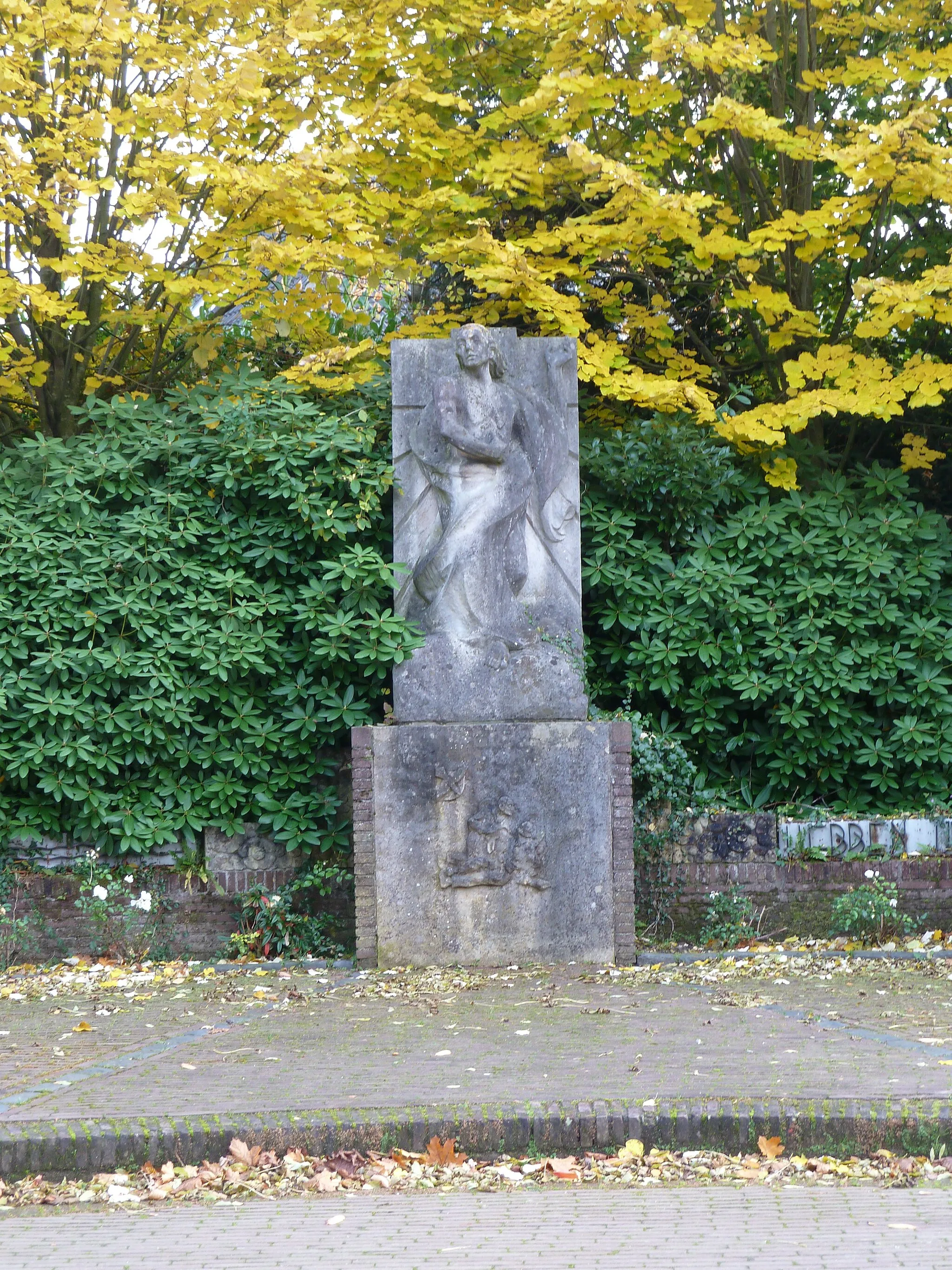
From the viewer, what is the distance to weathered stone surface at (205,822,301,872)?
8109 millimetres

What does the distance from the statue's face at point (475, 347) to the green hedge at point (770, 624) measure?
1.25 meters

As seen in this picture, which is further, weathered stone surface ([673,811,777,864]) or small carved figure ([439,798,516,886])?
weathered stone surface ([673,811,777,864])

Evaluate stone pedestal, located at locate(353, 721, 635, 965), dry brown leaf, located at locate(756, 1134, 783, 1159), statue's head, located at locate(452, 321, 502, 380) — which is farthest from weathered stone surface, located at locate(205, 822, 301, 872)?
dry brown leaf, located at locate(756, 1134, 783, 1159)

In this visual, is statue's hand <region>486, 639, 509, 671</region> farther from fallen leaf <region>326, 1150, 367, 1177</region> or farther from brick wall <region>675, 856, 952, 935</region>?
fallen leaf <region>326, 1150, 367, 1177</region>

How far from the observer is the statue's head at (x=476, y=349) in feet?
25.8

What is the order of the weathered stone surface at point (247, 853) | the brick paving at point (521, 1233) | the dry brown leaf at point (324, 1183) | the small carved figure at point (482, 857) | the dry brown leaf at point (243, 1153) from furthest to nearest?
1. the weathered stone surface at point (247, 853)
2. the small carved figure at point (482, 857)
3. the dry brown leaf at point (243, 1153)
4. the dry brown leaf at point (324, 1183)
5. the brick paving at point (521, 1233)

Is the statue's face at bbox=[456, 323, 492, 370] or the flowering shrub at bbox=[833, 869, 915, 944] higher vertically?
the statue's face at bbox=[456, 323, 492, 370]

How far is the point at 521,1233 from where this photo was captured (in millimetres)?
3443

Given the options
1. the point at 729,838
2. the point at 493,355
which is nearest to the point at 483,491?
the point at 493,355

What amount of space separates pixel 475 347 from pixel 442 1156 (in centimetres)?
506

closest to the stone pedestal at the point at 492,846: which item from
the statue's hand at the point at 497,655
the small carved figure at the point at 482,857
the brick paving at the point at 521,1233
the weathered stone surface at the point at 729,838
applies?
the small carved figure at the point at 482,857

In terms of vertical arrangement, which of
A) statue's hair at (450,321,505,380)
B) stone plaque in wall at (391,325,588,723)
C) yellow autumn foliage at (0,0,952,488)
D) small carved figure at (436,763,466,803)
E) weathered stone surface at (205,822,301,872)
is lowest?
weathered stone surface at (205,822,301,872)

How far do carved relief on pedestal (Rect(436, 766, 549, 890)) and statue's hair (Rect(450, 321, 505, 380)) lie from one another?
254 centimetres

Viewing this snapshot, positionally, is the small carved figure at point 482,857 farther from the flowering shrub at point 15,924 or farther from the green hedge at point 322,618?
the flowering shrub at point 15,924
